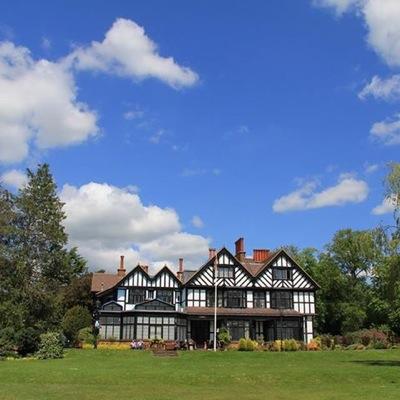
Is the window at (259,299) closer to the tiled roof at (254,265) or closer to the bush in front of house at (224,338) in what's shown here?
the tiled roof at (254,265)

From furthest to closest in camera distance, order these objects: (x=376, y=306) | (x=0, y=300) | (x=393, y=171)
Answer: (x=376, y=306) < (x=0, y=300) < (x=393, y=171)

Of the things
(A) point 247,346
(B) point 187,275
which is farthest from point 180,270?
(A) point 247,346

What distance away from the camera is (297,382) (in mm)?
22594

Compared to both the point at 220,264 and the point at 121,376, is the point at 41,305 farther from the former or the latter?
the point at 121,376

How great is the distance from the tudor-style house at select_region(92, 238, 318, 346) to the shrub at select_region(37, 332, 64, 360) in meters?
14.0

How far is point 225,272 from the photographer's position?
55375mm

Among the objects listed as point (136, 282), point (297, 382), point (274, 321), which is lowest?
point (297, 382)

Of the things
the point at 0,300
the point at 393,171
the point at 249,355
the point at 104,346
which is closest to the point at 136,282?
the point at 104,346

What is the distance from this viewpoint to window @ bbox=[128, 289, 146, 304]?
54062mm

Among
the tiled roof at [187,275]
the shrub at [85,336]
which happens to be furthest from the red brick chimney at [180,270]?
the shrub at [85,336]

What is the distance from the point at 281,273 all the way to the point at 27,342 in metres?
25.7

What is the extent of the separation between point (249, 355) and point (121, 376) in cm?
1571

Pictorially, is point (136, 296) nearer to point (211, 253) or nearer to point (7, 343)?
point (211, 253)

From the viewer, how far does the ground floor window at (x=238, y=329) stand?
176ft
